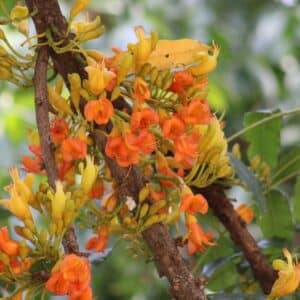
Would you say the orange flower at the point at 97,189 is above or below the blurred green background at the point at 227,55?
above

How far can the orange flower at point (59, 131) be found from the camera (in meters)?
0.86

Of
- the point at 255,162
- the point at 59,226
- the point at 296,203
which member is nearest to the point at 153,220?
the point at 59,226

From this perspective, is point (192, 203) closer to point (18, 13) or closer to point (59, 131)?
point (59, 131)

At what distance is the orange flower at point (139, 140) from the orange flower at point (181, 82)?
7 centimetres

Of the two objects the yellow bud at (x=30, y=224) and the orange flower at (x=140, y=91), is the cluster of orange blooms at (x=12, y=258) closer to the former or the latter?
the yellow bud at (x=30, y=224)

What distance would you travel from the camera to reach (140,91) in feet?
2.71

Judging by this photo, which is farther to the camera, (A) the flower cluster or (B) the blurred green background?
(B) the blurred green background

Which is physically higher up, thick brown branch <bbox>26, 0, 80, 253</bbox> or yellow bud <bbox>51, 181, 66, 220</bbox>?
thick brown branch <bbox>26, 0, 80, 253</bbox>

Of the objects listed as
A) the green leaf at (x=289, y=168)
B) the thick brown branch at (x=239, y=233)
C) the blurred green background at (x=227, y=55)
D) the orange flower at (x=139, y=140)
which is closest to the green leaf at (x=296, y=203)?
the green leaf at (x=289, y=168)

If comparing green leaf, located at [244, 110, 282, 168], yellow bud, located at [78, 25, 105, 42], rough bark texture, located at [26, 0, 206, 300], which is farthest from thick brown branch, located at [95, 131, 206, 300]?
green leaf, located at [244, 110, 282, 168]

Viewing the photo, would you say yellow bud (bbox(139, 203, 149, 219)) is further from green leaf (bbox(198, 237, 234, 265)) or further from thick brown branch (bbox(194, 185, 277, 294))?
green leaf (bbox(198, 237, 234, 265))

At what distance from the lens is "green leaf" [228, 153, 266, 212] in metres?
1.01

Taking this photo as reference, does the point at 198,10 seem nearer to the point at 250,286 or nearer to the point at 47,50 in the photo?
the point at 250,286

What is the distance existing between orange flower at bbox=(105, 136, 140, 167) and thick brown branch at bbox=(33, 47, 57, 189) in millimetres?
59
